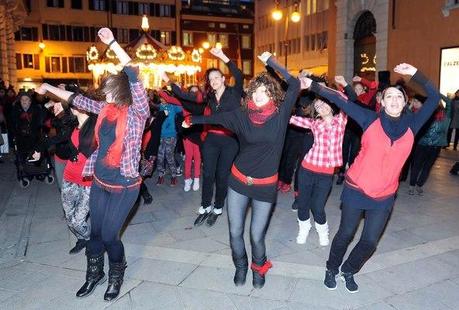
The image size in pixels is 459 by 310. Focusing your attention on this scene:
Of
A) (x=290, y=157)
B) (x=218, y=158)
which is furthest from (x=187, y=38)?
(x=218, y=158)

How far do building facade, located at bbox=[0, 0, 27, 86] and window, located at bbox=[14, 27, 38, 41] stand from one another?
15.9 metres

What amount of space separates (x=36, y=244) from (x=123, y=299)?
6.81ft

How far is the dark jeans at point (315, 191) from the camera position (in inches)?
200

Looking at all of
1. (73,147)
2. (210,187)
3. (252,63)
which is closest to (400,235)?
(210,187)

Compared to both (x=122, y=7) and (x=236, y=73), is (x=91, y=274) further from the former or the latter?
(x=122, y=7)

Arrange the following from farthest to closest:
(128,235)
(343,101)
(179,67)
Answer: (179,67)
(128,235)
(343,101)

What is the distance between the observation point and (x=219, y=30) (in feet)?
170

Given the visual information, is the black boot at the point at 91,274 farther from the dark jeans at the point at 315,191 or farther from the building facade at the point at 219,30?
the building facade at the point at 219,30

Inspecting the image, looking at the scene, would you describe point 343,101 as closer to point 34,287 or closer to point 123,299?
point 123,299

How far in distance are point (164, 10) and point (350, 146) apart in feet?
143

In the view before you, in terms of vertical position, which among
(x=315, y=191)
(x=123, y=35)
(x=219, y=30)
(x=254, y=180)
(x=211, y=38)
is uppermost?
(x=219, y=30)

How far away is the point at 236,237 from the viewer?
4105mm

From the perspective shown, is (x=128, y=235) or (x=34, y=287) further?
(x=128, y=235)

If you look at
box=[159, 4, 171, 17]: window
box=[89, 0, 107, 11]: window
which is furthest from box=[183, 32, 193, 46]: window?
box=[89, 0, 107, 11]: window
